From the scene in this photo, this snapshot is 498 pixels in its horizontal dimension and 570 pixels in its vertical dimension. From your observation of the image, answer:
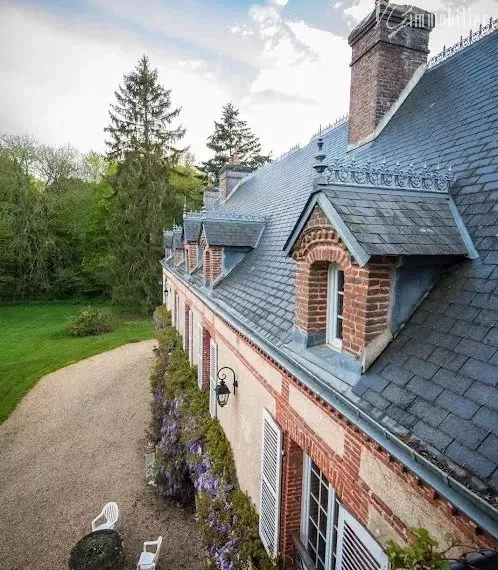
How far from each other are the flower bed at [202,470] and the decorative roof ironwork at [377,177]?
531 cm

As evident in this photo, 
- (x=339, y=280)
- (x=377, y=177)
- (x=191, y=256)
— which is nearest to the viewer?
(x=377, y=177)

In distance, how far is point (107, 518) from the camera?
28.8ft

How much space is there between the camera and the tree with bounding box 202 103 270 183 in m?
42.8

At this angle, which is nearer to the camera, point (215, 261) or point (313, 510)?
point (313, 510)

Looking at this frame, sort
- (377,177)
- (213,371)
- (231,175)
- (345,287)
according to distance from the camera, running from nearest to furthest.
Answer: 1. (345,287)
2. (377,177)
3. (213,371)
4. (231,175)

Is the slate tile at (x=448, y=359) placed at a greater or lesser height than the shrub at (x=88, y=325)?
greater

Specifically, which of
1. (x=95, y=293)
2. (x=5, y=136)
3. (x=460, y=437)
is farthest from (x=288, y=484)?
(x=5, y=136)

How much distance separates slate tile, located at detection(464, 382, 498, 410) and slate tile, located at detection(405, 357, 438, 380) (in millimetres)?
372

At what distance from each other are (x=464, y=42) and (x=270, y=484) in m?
8.83

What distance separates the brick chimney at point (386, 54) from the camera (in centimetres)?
762

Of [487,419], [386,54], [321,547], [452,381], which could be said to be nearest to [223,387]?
[321,547]

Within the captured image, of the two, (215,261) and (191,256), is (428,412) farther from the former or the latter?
(191,256)

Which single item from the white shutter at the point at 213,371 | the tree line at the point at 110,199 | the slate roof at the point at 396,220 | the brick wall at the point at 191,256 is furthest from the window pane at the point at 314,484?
the tree line at the point at 110,199

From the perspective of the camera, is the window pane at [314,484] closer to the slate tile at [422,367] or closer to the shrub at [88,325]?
the slate tile at [422,367]
